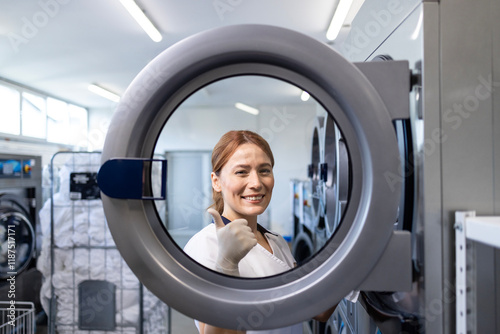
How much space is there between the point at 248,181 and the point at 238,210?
0.06 meters

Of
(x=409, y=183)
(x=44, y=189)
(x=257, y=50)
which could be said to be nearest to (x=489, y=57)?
(x=409, y=183)

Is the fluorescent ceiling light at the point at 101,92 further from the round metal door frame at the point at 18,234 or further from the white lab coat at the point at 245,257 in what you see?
the white lab coat at the point at 245,257

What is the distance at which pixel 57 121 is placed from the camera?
14.6 feet

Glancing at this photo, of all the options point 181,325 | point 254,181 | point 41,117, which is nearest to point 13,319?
point 181,325

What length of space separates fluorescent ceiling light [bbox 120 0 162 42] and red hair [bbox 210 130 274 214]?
186 centimetres

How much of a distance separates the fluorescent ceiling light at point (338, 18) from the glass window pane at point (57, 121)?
3.69 meters

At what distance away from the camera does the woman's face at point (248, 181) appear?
592mm

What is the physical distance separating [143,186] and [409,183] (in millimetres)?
429

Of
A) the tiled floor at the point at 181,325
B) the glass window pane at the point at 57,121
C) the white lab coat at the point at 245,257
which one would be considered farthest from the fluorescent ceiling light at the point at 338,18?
the glass window pane at the point at 57,121

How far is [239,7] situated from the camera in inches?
88.2

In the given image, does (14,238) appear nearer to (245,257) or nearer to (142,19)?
(142,19)

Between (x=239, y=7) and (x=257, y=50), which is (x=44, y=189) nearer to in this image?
(x=239, y=7)

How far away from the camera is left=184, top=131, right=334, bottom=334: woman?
1.82 ft

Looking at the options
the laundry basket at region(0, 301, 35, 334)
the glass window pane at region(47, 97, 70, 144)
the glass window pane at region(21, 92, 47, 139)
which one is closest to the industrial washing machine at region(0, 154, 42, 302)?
the laundry basket at region(0, 301, 35, 334)
